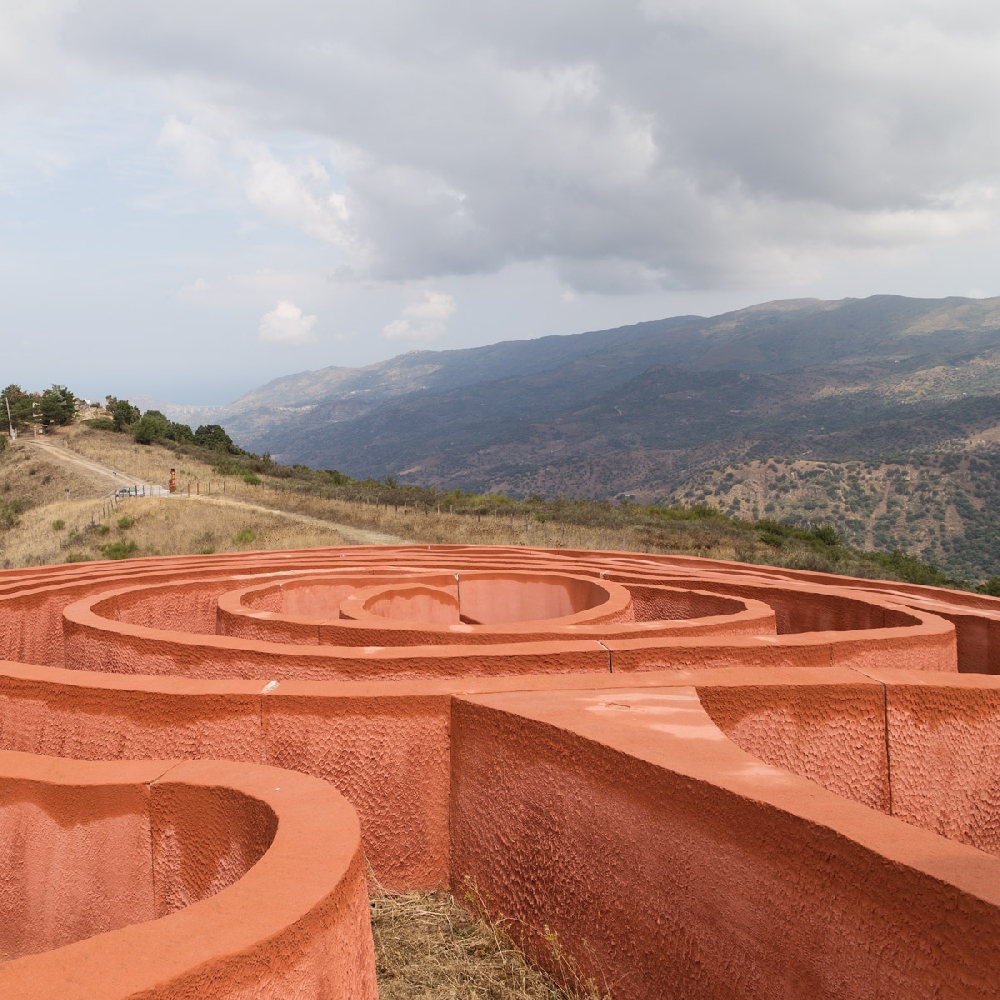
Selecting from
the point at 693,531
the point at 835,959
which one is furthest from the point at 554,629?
the point at 693,531

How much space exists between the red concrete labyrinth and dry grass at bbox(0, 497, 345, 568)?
53.6 feet

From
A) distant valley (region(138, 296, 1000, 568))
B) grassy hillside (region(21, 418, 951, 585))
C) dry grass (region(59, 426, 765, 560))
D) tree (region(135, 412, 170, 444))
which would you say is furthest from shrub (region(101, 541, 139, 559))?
distant valley (region(138, 296, 1000, 568))

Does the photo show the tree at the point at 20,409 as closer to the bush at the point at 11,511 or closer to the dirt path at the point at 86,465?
the dirt path at the point at 86,465

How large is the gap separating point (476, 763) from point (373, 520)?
76.8ft

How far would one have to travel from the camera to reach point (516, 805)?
12.4 ft

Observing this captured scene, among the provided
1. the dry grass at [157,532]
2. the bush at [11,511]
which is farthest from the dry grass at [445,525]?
the bush at [11,511]

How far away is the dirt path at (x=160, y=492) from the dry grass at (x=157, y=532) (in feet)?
1.97

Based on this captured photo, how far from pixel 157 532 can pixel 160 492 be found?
8624 millimetres

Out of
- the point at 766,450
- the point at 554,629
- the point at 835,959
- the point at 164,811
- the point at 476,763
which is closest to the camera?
the point at 835,959

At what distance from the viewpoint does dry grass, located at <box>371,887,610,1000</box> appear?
3.40 metres

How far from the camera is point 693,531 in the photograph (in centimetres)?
2653

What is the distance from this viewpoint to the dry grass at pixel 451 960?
340cm

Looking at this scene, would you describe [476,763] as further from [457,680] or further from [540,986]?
[540,986]

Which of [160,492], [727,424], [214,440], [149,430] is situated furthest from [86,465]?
[727,424]
